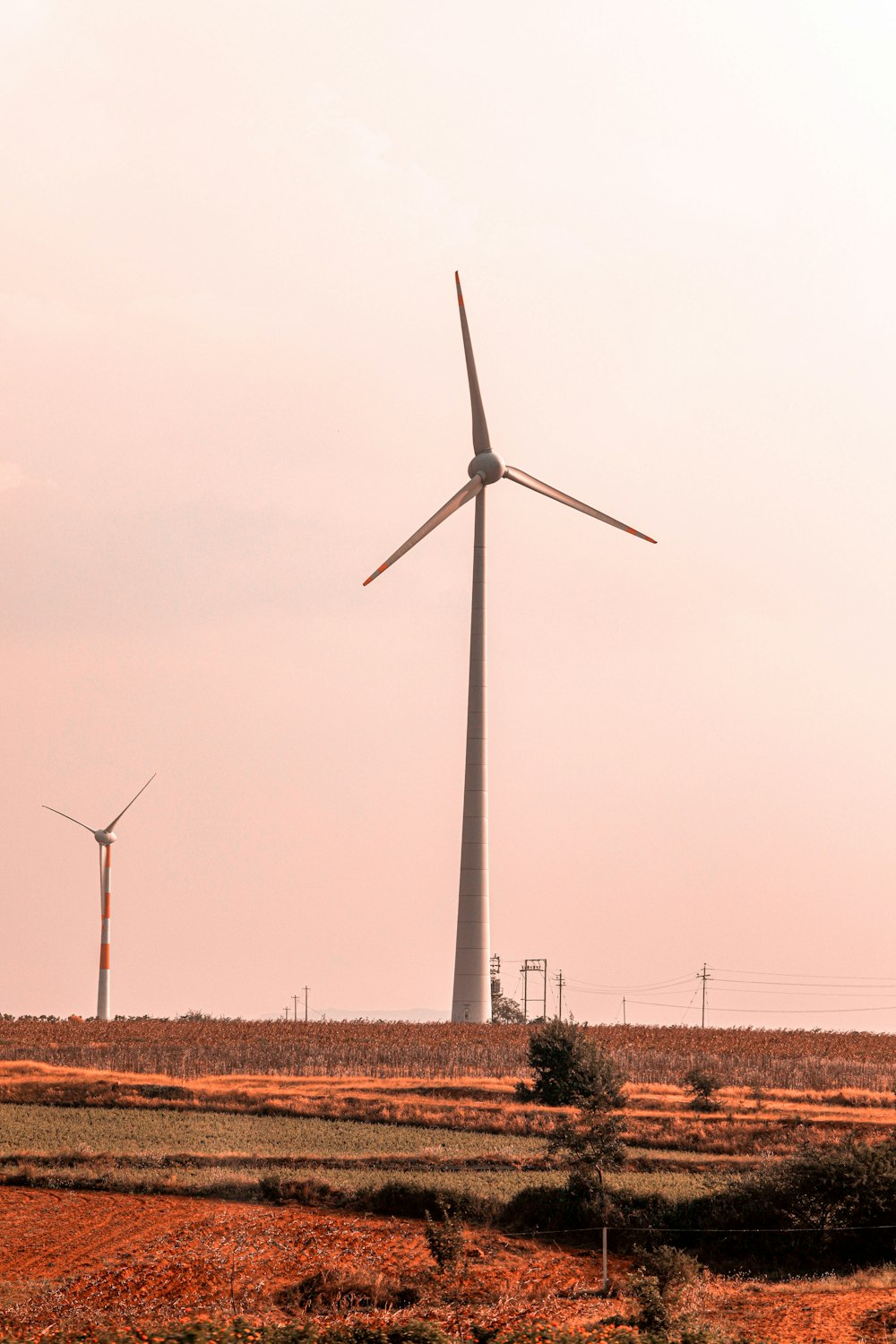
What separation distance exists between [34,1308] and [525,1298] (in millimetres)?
10986

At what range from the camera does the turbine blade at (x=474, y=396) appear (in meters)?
99.9

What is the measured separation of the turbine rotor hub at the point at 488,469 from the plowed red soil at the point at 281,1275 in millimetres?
63593

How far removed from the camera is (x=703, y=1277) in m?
37.2

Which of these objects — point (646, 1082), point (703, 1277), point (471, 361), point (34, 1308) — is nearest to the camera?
point (34, 1308)

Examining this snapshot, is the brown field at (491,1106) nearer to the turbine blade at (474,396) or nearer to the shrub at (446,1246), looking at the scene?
the shrub at (446,1246)

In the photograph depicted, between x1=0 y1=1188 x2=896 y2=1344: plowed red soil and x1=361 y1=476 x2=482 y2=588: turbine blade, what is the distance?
55.5 metres

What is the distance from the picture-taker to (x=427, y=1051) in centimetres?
8806

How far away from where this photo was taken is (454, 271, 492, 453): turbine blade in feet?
328

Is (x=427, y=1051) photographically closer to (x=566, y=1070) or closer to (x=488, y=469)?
(x=566, y=1070)

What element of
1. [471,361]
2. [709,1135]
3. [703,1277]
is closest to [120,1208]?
[703,1277]

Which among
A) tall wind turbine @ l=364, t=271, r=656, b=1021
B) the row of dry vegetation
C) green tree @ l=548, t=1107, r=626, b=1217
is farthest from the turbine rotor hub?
green tree @ l=548, t=1107, r=626, b=1217

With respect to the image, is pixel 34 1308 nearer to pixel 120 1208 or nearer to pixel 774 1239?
pixel 120 1208

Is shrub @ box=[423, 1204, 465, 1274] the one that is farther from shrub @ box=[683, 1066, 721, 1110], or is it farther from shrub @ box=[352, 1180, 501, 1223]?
shrub @ box=[683, 1066, 721, 1110]

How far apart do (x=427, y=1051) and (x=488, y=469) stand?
3845 centimetres
